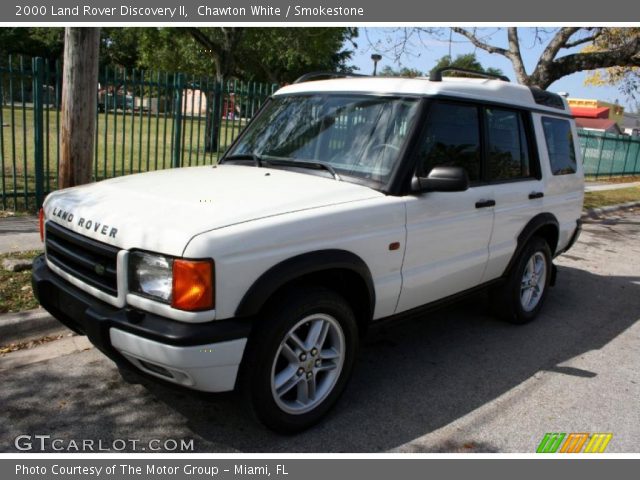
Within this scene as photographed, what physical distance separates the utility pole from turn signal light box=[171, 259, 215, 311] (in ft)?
13.7

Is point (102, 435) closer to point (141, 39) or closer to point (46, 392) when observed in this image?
point (46, 392)

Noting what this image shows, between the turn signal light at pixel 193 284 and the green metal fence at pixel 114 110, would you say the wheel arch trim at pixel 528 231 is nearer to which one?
the turn signal light at pixel 193 284

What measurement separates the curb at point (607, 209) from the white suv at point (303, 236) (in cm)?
874

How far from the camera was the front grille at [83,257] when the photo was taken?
296 cm

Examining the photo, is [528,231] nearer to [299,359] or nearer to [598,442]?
[598,442]

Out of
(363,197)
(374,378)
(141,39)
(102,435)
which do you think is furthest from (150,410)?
(141,39)

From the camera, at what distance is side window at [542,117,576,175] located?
5.24 metres

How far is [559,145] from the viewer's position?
17.9ft

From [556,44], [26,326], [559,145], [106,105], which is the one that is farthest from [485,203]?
[556,44]

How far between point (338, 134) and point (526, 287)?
2.56 metres

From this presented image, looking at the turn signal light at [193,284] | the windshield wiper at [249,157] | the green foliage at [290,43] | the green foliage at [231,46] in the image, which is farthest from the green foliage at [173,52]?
the turn signal light at [193,284]

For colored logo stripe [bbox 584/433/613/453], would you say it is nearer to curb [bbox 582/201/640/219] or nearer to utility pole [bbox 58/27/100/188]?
utility pole [bbox 58/27/100/188]

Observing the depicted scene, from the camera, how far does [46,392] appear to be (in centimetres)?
361

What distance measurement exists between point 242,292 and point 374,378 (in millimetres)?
1653
